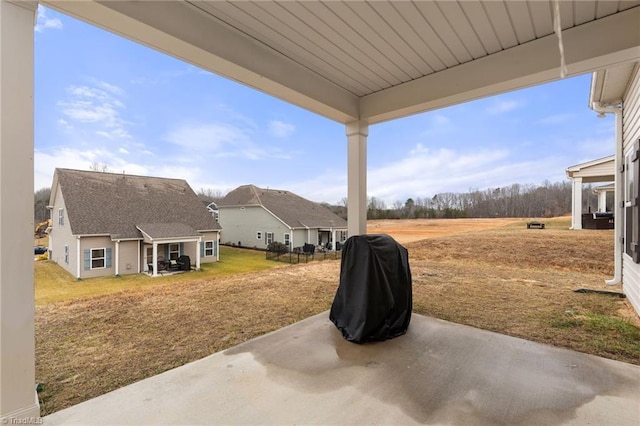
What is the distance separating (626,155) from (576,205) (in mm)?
8442

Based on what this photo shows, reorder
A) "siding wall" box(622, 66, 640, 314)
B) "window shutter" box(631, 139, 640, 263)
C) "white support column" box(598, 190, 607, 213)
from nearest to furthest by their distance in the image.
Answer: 1. "window shutter" box(631, 139, 640, 263)
2. "siding wall" box(622, 66, 640, 314)
3. "white support column" box(598, 190, 607, 213)

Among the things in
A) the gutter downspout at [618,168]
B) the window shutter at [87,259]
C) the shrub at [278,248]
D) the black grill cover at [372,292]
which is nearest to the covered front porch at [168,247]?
the window shutter at [87,259]

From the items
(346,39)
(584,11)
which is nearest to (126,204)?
(346,39)

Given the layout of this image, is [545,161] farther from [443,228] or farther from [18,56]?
[18,56]

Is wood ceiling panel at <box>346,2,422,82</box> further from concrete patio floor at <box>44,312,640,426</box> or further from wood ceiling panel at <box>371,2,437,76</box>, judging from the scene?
concrete patio floor at <box>44,312,640,426</box>

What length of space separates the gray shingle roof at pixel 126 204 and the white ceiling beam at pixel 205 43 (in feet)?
21.2

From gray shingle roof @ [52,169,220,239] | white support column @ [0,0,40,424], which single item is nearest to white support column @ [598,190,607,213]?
gray shingle roof @ [52,169,220,239]

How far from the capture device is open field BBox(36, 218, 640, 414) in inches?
97.8

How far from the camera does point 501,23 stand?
7.17ft

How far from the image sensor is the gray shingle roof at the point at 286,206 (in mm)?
12719

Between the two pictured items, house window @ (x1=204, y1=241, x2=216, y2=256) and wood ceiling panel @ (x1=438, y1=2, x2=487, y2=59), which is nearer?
wood ceiling panel @ (x1=438, y1=2, x2=487, y2=59)

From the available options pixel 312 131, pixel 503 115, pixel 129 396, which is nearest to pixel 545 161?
pixel 503 115

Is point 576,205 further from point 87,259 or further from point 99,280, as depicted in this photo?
point 87,259
